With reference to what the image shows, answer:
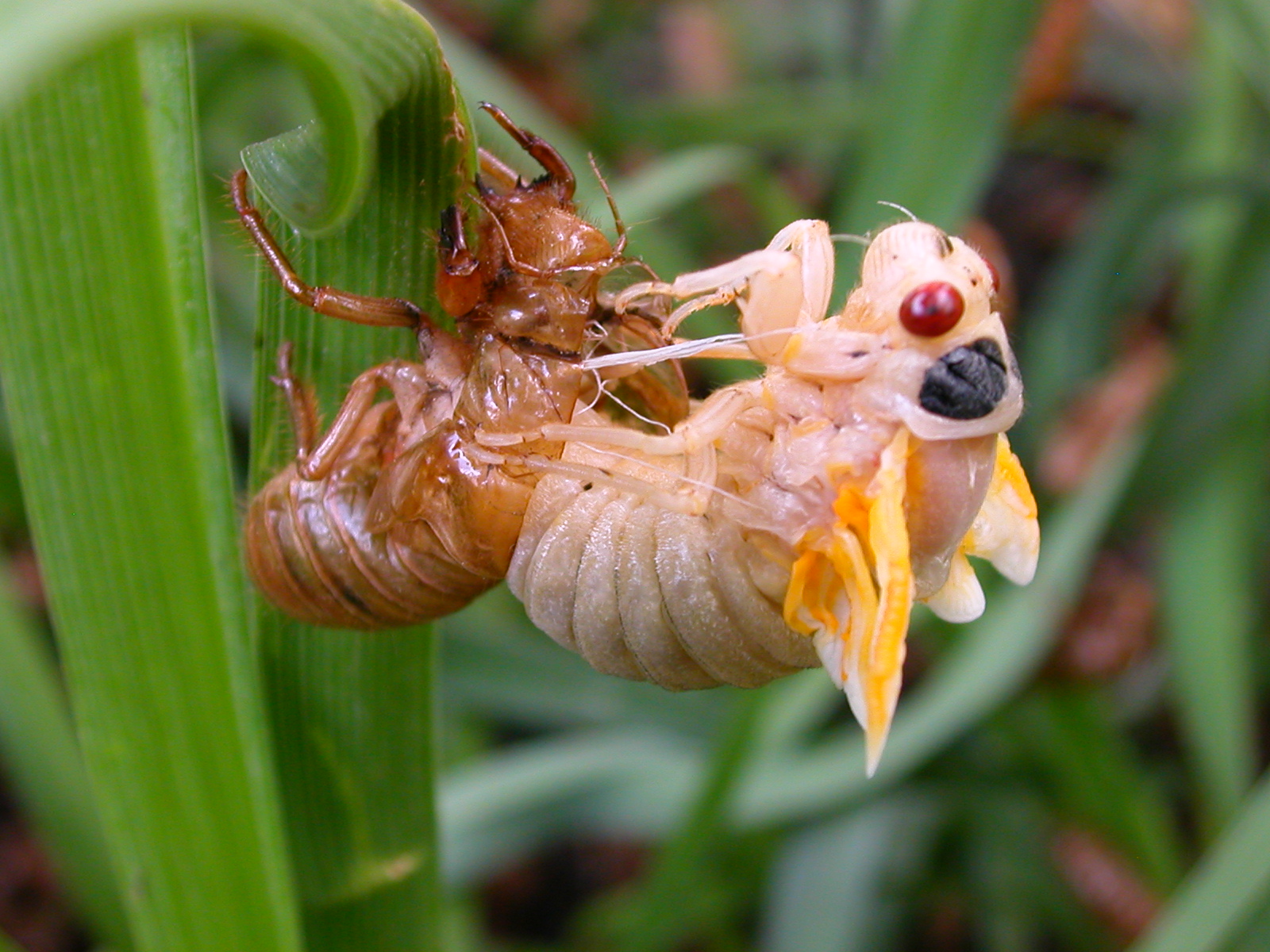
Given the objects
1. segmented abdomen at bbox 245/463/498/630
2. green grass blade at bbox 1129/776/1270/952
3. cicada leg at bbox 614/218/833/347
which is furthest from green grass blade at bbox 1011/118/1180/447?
segmented abdomen at bbox 245/463/498/630

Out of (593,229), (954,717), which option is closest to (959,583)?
(593,229)

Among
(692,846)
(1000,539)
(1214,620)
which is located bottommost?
(1214,620)

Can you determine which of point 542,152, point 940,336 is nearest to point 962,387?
point 940,336

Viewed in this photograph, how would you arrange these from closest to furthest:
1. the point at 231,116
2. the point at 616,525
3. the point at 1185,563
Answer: the point at 616,525 → the point at 1185,563 → the point at 231,116

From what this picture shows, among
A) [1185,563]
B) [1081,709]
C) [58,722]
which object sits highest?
[58,722]

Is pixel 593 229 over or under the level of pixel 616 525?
over

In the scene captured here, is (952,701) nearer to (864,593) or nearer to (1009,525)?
(1009,525)

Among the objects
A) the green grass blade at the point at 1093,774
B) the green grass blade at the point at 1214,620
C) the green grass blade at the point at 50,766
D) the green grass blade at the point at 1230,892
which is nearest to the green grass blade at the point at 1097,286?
the green grass blade at the point at 1214,620

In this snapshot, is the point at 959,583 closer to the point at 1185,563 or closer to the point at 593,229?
the point at 593,229
